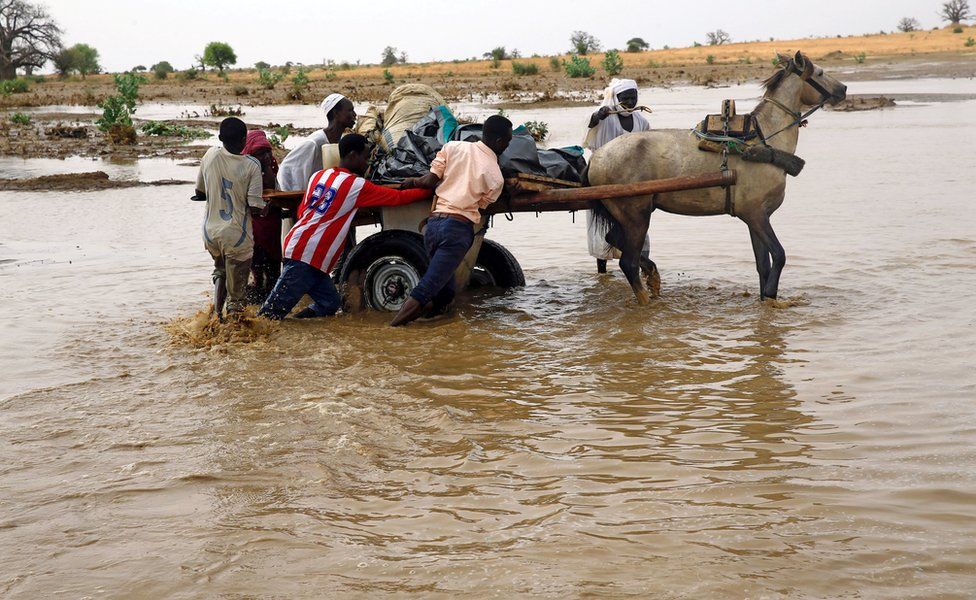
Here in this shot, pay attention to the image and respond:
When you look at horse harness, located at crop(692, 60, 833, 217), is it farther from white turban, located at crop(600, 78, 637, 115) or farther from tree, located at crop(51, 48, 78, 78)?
tree, located at crop(51, 48, 78, 78)

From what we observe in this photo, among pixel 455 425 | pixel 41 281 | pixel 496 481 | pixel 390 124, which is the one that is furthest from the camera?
pixel 41 281

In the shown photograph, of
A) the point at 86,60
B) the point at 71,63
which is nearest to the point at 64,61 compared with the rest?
the point at 71,63

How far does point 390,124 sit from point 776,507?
17.0 feet

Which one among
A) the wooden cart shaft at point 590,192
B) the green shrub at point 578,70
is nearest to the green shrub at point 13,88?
the green shrub at point 578,70

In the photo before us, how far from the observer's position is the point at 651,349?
22.9ft

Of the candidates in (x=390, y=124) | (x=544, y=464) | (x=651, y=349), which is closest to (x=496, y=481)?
(x=544, y=464)

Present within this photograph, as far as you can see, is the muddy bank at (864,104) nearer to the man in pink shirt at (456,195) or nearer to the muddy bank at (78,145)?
the muddy bank at (78,145)

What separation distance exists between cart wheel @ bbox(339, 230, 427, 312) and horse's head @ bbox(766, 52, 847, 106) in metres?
3.30

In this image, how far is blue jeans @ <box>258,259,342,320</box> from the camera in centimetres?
750

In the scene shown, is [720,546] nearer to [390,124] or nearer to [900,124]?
[390,124]

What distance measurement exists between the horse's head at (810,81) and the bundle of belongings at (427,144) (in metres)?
1.81

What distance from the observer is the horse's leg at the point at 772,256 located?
791cm

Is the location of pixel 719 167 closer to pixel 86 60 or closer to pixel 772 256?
pixel 772 256

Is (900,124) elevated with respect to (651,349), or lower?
elevated
